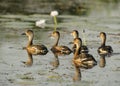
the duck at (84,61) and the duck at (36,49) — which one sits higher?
the duck at (36,49)

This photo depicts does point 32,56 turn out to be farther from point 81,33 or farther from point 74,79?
point 81,33

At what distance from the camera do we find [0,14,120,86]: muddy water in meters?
15.7

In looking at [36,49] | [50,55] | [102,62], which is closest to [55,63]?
[102,62]

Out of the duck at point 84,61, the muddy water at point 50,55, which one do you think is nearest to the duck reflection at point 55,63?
the muddy water at point 50,55

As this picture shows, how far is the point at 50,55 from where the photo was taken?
20281 millimetres

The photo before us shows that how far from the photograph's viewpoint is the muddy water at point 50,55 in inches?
618

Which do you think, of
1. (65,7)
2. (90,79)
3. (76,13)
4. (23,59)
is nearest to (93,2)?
(65,7)

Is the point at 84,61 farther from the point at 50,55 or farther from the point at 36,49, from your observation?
the point at 36,49

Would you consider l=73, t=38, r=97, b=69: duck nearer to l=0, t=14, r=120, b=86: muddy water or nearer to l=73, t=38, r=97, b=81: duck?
l=73, t=38, r=97, b=81: duck

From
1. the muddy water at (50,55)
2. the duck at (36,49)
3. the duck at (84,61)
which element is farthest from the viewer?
the duck at (36,49)

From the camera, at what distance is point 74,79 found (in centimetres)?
1594

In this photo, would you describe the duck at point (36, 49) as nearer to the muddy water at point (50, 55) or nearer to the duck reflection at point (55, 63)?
the muddy water at point (50, 55)

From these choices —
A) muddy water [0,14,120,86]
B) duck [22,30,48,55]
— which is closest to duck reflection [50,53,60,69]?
muddy water [0,14,120,86]

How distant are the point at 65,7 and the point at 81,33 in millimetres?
11180
